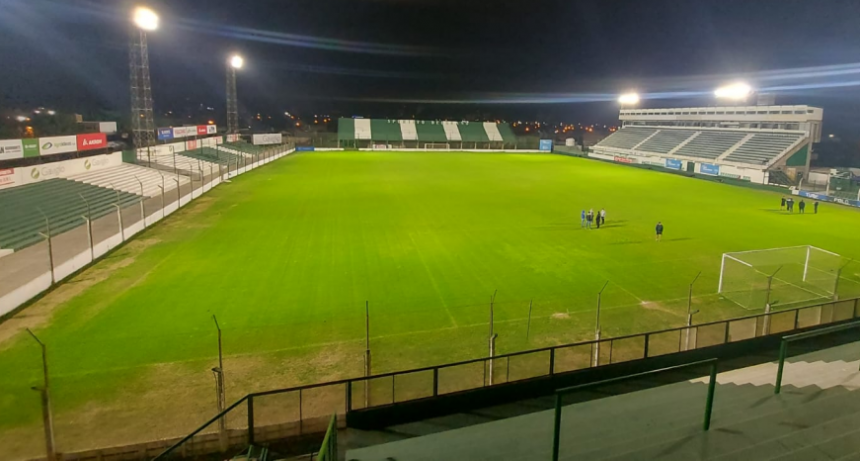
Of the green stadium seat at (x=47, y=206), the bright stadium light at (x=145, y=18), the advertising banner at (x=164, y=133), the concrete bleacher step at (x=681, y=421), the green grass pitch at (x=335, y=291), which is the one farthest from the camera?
the advertising banner at (x=164, y=133)

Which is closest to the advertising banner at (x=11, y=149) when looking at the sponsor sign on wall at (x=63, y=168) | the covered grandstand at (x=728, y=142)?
the sponsor sign on wall at (x=63, y=168)

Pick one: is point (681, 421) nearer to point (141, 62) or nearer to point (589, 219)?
point (589, 219)

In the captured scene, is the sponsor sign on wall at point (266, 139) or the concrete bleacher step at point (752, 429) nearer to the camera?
the concrete bleacher step at point (752, 429)

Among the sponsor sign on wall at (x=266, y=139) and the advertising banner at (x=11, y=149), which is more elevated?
the sponsor sign on wall at (x=266, y=139)

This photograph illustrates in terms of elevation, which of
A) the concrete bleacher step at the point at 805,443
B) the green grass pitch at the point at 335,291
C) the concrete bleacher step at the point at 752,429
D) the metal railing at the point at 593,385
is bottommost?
the green grass pitch at the point at 335,291

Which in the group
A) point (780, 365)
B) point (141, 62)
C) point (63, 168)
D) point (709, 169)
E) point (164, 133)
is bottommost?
point (780, 365)

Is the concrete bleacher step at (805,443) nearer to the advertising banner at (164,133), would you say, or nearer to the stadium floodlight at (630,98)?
the advertising banner at (164,133)

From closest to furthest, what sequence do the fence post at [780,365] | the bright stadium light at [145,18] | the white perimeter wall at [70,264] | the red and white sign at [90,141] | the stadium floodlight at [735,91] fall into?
the fence post at [780,365] → the white perimeter wall at [70,264] → the bright stadium light at [145,18] → the red and white sign at [90,141] → the stadium floodlight at [735,91]

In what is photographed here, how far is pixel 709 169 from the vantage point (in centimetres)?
5031

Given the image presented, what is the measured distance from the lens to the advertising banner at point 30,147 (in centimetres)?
2835

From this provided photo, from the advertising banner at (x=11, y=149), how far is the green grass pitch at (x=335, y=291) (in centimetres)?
945

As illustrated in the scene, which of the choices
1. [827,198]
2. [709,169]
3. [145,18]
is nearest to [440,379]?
[145,18]

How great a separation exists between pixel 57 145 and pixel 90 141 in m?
4.21

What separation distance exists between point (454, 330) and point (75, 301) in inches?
436
